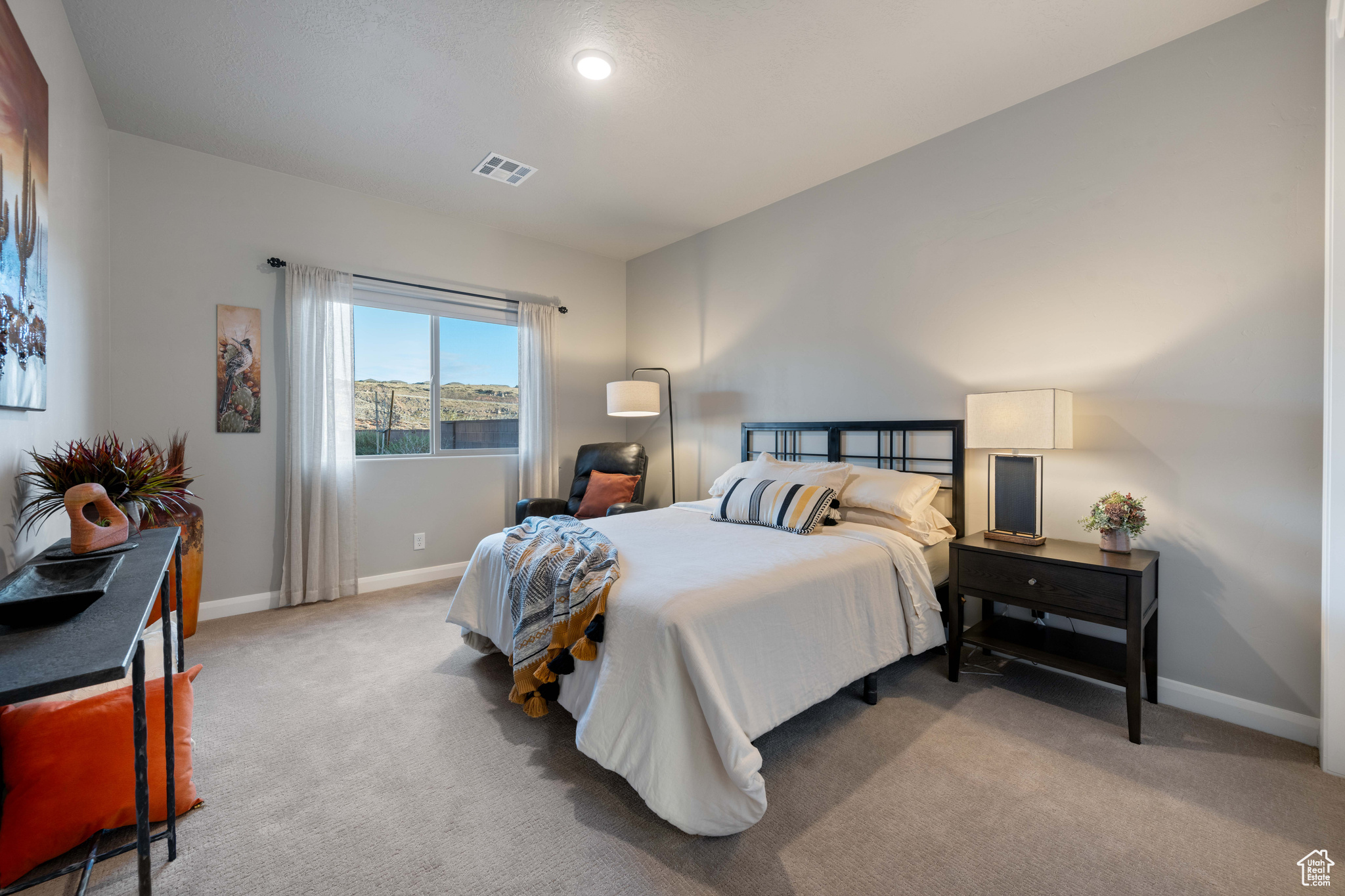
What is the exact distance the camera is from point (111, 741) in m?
1.55

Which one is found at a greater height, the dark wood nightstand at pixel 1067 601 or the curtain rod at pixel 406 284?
the curtain rod at pixel 406 284

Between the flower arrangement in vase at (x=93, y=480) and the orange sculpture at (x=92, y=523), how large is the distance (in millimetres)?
143

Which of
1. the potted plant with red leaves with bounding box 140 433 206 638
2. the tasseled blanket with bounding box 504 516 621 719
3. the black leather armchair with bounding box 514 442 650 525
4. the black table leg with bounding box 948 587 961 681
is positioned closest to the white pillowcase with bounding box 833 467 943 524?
the black table leg with bounding box 948 587 961 681

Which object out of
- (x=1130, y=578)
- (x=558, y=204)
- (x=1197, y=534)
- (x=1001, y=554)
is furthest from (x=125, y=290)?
(x=1197, y=534)

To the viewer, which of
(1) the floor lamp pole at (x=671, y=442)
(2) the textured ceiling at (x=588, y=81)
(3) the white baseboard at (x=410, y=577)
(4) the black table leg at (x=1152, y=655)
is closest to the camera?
(2) the textured ceiling at (x=588, y=81)

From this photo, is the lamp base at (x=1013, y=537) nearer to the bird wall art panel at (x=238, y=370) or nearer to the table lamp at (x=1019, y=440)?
the table lamp at (x=1019, y=440)

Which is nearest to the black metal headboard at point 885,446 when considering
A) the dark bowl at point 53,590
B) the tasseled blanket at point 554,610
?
the tasseled blanket at point 554,610

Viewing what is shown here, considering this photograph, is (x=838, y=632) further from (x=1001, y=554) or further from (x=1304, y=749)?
(x=1304, y=749)

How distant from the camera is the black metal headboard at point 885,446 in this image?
297cm

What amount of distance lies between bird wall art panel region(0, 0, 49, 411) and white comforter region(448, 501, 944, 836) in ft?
5.45

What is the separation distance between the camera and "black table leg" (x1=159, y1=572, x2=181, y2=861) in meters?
1.50

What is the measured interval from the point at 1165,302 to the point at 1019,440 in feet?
2.69

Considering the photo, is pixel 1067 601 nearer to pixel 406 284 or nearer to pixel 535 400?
pixel 535 400

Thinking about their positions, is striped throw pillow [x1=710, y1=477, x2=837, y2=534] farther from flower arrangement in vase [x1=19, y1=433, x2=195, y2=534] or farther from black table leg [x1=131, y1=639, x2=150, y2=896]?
flower arrangement in vase [x1=19, y1=433, x2=195, y2=534]
